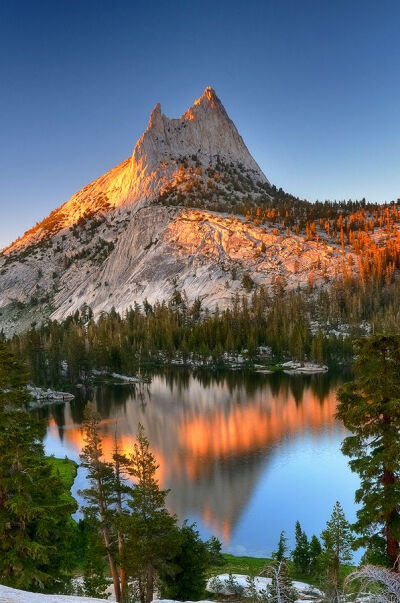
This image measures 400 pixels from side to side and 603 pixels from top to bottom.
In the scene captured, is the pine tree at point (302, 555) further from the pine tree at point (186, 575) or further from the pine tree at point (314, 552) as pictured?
the pine tree at point (186, 575)

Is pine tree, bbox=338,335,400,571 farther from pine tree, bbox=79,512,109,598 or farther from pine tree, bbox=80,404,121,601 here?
pine tree, bbox=80,404,121,601

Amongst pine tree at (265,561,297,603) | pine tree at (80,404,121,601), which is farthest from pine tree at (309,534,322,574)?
pine tree at (265,561,297,603)

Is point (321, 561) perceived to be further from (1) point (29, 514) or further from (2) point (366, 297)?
(2) point (366, 297)

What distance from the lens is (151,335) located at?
497ft

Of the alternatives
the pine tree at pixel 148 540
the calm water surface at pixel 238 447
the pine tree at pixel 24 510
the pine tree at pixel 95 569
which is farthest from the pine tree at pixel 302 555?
the pine tree at pixel 24 510

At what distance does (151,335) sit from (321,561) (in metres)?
126

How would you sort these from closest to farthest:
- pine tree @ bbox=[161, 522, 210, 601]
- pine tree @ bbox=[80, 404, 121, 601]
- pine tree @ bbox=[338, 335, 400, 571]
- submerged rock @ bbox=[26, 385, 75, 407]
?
pine tree @ bbox=[338, 335, 400, 571], pine tree @ bbox=[161, 522, 210, 601], pine tree @ bbox=[80, 404, 121, 601], submerged rock @ bbox=[26, 385, 75, 407]

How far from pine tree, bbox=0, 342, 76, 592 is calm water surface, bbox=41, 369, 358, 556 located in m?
20.7

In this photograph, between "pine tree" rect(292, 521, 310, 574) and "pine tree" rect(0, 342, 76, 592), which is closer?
"pine tree" rect(0, 342, 76, 592)

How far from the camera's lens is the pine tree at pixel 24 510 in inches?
752

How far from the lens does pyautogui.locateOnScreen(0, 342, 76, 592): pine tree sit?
62.6ft

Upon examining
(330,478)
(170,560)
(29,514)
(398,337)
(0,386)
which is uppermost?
(398,337)

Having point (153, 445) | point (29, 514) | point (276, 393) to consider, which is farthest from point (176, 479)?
point (276, 393)

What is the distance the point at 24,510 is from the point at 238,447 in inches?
1817
